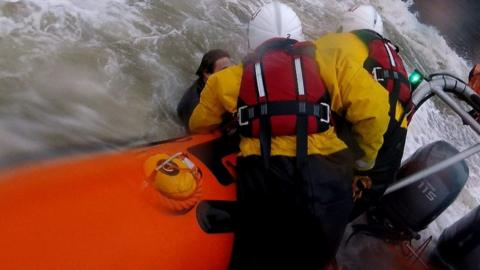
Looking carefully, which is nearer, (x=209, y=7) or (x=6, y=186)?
(x=6, y=186)

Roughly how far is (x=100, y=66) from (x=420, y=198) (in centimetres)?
222

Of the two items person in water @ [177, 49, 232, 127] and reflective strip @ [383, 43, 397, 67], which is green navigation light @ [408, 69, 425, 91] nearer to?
reflective strip @ [383, 43, 397, 67]

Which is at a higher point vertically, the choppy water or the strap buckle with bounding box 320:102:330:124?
the strap buckle with bounding box 320:102:330:124

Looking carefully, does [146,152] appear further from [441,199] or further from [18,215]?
[441,199]

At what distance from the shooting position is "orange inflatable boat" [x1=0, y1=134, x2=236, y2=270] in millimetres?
1607

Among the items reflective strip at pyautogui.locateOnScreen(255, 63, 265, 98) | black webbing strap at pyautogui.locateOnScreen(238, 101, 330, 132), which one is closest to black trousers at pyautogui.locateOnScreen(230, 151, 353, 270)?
black webbing strap at pyautogui.locateOnScreen(238, 101, 330, 132)

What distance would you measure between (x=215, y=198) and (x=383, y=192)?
113 centimetres

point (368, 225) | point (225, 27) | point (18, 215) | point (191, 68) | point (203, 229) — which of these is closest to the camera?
point (18, 215)

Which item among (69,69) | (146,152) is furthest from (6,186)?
(69,69)

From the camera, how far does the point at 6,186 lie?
5.82 feet

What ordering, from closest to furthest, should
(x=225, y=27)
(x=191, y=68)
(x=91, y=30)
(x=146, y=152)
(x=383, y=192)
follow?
(x=146, y=152), (x=383, y=192), (x=91, y=30), (x=191, y=68), (x=225, y=27)

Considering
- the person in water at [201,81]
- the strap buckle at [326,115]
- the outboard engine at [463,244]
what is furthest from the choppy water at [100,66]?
the strap buckle at [326,115]

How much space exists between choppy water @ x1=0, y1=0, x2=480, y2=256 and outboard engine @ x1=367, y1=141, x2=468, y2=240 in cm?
90

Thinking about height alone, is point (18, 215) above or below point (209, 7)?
above
